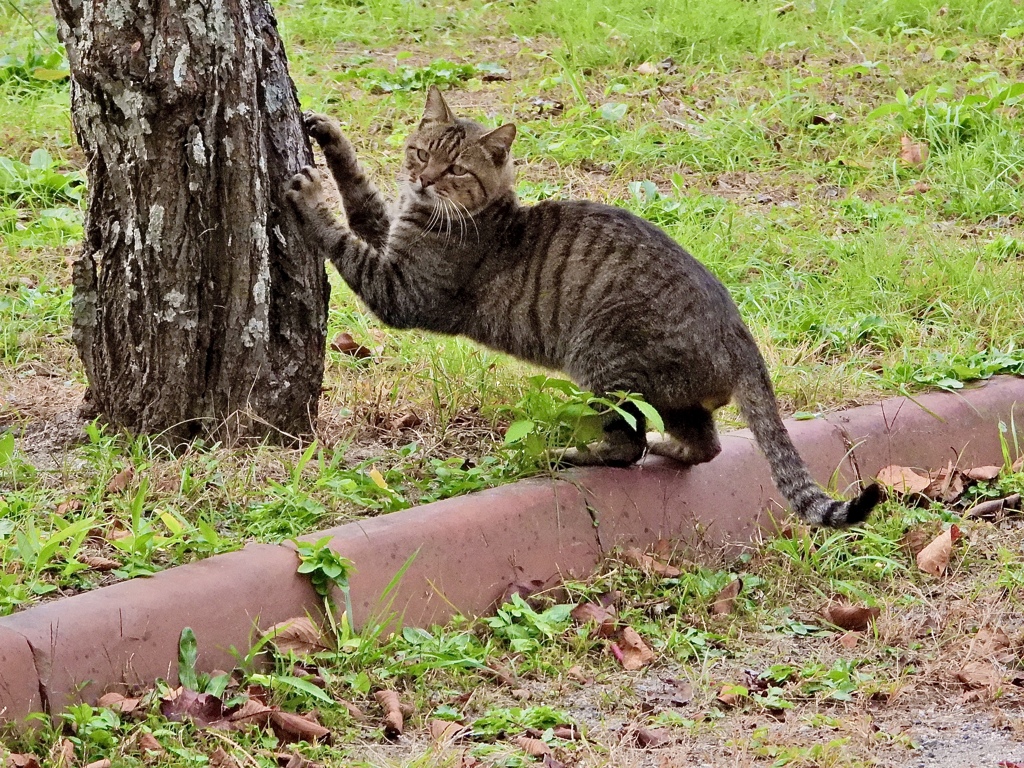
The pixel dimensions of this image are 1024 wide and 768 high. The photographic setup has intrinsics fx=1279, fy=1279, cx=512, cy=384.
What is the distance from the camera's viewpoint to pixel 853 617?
3779 millimetres

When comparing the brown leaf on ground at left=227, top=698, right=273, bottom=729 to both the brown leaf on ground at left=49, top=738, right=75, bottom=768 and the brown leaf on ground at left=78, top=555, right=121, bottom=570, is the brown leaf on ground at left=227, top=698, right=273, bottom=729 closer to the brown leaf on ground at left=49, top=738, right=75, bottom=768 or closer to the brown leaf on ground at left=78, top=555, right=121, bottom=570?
the brown leaf on ground at left=49, top=738, right=75, bottom=768

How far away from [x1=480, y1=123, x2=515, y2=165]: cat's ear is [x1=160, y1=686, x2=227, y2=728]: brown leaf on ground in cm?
254

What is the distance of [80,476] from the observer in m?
3.80

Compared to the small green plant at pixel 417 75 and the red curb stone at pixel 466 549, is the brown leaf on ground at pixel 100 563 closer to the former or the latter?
the red curb stone at pixel 466 549

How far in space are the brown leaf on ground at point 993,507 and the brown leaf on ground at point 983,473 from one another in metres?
0.17

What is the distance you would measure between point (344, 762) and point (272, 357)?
1670mm

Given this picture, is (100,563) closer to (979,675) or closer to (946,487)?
(979,675)

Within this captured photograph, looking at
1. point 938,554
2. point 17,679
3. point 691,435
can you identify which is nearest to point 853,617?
point 938,554

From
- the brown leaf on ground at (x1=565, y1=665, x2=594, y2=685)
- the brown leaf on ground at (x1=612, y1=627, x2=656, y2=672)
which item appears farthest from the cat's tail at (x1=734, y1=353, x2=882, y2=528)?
the brown leaf on ground at (x1=565, y1=665, x2=594, y2=685)

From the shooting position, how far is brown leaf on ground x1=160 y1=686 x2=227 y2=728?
9.47ft

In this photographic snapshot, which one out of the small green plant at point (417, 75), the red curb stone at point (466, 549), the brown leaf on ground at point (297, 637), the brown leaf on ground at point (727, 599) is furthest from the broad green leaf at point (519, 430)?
the small green plant at point (417, 75)

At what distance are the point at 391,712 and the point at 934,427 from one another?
8.86ft

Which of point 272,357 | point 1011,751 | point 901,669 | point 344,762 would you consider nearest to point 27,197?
point 272,357

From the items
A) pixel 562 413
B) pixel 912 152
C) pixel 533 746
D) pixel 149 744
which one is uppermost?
pixel 912 152
